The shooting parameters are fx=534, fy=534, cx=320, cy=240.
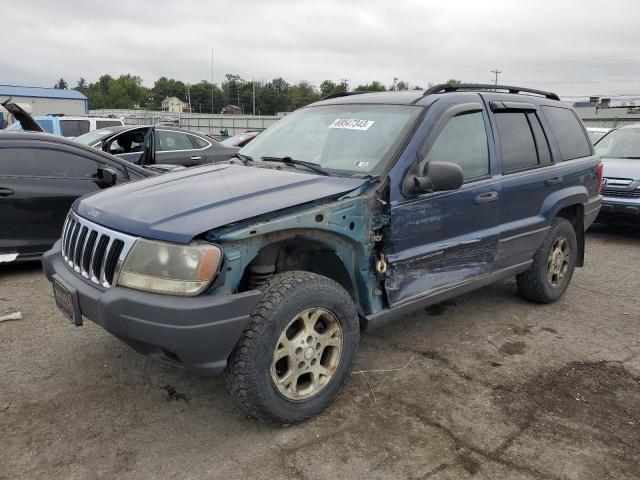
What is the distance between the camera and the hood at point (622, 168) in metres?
7.70

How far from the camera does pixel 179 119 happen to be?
3662 centimetres

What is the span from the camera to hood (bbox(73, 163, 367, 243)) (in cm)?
257

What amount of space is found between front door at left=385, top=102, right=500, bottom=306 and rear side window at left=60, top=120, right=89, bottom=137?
42.6 ft

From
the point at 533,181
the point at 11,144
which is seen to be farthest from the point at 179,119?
the point at 533,181

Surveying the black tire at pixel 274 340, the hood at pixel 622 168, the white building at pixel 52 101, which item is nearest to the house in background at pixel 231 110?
the white building at pixel 52 101

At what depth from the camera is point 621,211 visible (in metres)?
7.58

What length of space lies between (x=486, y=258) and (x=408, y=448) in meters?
1.76

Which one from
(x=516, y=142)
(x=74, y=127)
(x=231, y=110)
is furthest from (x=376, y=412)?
(x=231, y=110)

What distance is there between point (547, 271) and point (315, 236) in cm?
278

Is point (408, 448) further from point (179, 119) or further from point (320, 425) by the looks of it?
point (179, 119)

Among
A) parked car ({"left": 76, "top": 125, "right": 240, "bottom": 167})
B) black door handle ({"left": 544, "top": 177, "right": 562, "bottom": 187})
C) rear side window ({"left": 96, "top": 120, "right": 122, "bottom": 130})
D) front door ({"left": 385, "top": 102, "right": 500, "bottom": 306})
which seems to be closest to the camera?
front door ({"left": 385, "top": 102, "right": 500, "bottom": 306})

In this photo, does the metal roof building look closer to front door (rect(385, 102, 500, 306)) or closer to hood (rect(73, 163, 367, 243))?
hood (rect(73, 163, 367, 243))

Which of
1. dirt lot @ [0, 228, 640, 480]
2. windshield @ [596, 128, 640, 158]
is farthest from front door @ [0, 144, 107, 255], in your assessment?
windshield @ [596, 128, 640, 158]

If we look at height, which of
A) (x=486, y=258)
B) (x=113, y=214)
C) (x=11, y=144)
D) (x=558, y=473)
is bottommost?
(x=558, y=473)
